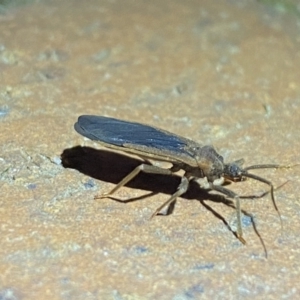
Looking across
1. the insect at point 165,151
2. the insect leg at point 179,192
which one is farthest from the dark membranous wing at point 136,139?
the insect leg at point 179,192

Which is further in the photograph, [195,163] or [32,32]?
[32,32]

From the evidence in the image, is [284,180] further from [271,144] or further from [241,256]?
[241,256]

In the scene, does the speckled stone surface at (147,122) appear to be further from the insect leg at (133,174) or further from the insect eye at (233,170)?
the insect eye at (233,170)

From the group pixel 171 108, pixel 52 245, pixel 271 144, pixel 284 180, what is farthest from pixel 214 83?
pixel 52 245

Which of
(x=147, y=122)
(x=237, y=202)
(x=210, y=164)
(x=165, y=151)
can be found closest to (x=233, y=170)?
(x=210, y=164)

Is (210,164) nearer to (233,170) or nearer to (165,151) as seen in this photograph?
(233,170)

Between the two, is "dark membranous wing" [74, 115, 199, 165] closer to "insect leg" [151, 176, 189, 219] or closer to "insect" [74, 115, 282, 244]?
"insect" [74, 115, 282, 244]

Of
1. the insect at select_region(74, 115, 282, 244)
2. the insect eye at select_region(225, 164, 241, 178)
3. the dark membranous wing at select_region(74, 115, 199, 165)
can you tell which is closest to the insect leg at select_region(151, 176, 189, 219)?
the insect at select_region(74, 115, 282, 244)
